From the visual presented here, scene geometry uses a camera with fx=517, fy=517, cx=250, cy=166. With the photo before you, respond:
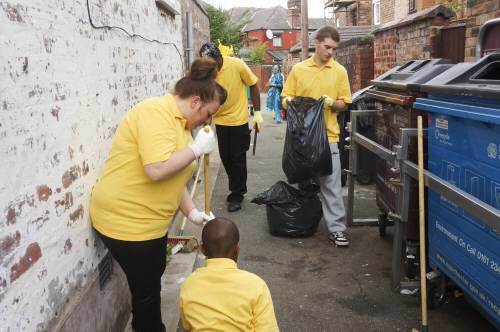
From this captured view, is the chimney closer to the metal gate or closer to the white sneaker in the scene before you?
the metal gate

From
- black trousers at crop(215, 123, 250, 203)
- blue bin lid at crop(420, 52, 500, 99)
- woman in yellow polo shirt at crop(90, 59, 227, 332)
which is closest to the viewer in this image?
woman in yellow polo shirt at crop(90, 59, 227, 332)

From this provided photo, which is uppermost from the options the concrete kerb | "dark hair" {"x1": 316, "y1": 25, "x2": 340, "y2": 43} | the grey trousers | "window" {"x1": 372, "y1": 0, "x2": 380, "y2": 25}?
"window" {"x1": 372, "y1": 0, "x2": 380, "y2": 25}

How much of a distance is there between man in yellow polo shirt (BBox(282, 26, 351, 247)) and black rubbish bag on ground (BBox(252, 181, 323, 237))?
0.17 metres

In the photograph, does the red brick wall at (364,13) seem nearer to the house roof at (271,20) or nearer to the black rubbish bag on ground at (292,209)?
the black rubbish bag on ground at (292,209)

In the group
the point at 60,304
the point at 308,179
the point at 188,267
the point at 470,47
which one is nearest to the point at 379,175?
the point at 308,179

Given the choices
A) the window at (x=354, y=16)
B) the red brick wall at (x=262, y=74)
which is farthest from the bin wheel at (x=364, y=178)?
the red brick wall at (x=262, y=74)

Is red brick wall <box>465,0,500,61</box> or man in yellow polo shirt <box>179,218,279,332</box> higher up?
red brick wall <box>465,0,500,61</box>

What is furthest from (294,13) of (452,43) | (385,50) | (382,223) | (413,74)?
(413,74)

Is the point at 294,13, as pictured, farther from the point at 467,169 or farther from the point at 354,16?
the point at 467,169

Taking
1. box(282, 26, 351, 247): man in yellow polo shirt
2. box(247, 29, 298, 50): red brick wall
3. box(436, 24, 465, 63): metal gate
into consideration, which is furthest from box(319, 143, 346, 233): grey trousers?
box(247, 29, 298, 50): red brick wall

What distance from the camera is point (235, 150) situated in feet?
19.7

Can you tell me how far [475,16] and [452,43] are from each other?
140 cm

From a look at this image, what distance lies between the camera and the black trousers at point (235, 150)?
5.96 meters

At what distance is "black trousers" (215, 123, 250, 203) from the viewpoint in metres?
5.96
